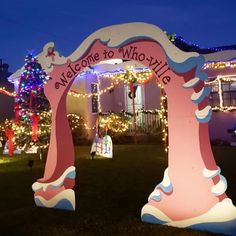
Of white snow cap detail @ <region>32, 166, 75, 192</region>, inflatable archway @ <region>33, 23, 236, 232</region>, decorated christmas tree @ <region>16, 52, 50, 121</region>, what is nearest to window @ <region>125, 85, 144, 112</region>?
decorated christmas tree @ <region>16, 52, 50, 121</region>

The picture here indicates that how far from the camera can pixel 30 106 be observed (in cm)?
1572

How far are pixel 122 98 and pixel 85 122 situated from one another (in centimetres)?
250

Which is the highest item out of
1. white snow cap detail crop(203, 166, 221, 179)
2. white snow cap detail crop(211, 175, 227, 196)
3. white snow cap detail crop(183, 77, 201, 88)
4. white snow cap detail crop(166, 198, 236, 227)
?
white snow cap detail crop(183, 77, 201, 88)

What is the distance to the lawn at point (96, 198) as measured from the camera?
6107 mm

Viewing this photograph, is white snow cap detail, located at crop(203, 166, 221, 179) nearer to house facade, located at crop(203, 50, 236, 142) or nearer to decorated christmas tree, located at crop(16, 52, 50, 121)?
decorated christmas tree, located at crop(16, 52, 50, 121)

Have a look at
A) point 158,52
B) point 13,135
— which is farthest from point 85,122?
point 158,52

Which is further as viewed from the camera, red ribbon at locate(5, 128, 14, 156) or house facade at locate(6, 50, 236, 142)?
house facade at locate(6, 50, 236, 142)

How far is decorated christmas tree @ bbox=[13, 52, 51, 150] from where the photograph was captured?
14837mm

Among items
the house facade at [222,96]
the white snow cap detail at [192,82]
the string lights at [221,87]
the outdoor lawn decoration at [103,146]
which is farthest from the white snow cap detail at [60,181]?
the string lights at [221,87]

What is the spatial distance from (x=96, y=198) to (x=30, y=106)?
8.45 m

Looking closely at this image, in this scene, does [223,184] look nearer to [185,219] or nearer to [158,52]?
[185,219]

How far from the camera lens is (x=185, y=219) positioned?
590cm

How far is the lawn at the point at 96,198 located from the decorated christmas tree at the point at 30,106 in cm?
161

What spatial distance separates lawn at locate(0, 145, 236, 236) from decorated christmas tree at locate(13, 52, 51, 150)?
161 centimetres
